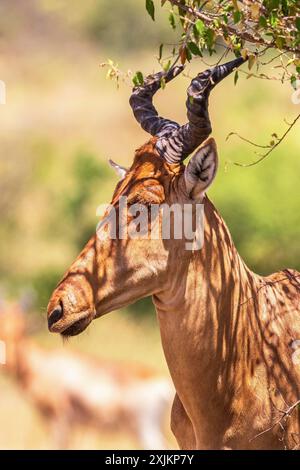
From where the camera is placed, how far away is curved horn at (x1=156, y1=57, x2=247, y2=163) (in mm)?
5230

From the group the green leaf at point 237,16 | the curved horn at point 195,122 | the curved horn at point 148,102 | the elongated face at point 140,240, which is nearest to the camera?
the green leaf at point 237,16

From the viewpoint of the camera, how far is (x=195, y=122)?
17.4ft

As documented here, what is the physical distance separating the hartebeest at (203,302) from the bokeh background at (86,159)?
30 centimetres

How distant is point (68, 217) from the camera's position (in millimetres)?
20531

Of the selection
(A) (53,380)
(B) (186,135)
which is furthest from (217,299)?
(A) (53,380)

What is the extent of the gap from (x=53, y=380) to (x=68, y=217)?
824cm

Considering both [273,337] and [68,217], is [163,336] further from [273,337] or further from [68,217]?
[68,217]

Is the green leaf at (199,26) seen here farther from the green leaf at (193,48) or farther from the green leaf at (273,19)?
the green leaf at (273,19)

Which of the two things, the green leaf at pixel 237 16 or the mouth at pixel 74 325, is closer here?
the green leaf at pixel 237 16

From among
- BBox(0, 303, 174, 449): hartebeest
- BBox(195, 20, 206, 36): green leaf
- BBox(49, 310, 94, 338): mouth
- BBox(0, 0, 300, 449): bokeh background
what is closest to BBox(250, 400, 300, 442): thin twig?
BBox(49, 310, 94, 338): mouth

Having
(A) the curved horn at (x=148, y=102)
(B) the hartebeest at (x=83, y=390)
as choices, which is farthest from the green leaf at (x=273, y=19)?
(B) the hartebeest at (x=83, y=390)

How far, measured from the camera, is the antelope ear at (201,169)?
5145mm

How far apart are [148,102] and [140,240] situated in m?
0.90

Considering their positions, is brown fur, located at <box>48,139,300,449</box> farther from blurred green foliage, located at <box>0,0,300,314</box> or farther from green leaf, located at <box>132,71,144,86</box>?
blurred green foliage, located at <box>0,0,300,314</box>
